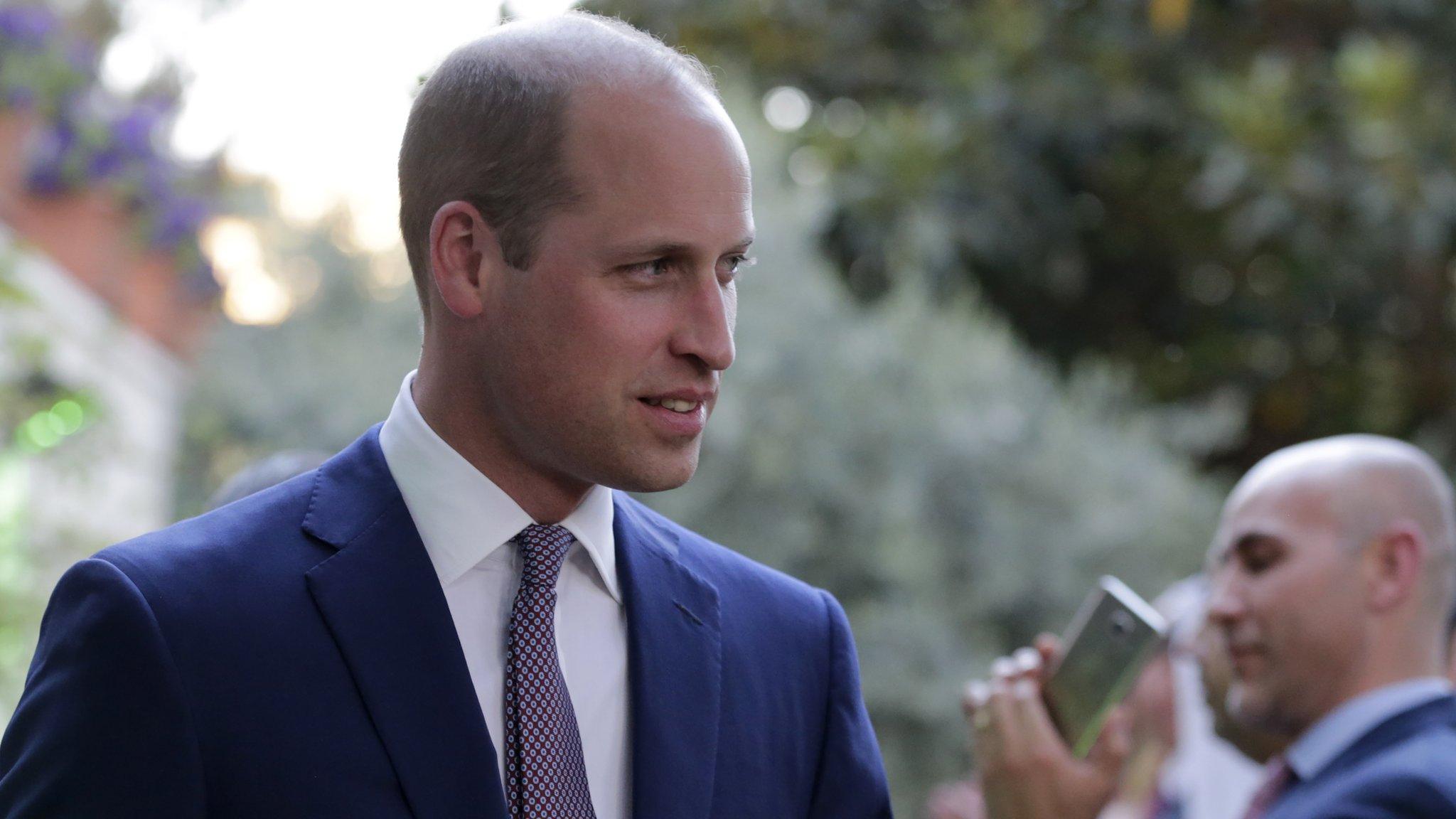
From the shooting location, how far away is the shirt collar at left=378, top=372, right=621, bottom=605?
Result: 5.24ft

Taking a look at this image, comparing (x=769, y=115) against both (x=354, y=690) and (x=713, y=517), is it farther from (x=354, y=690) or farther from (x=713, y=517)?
(x=354, y=690)

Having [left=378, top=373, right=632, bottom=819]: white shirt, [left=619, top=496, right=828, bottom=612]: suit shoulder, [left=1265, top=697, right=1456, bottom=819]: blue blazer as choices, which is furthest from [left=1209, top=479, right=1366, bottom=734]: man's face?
[left=378, top=373, right=632, bottom=819]: white shirt

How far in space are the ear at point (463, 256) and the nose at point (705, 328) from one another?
20cm

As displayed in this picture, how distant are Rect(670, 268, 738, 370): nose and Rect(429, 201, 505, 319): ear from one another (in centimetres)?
20

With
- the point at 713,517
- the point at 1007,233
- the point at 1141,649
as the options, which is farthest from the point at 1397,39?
the point at 1141,649

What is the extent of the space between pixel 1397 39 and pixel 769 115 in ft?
7.48

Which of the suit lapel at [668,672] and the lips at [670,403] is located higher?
the lips at [670,403]

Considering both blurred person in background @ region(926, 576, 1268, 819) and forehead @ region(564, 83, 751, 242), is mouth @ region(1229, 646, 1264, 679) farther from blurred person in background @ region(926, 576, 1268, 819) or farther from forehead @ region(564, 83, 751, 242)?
forehead @ region(564, 83, 751, 242)

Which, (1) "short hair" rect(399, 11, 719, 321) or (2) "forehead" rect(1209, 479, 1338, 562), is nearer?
(1) "short hair" rect(399, 11, 719, 321)

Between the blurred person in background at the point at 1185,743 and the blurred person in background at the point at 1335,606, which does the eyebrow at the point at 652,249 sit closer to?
the blurred person in background at the point at 1335,606

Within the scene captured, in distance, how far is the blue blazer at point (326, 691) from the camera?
137 centimetres

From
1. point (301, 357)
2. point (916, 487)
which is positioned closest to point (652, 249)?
point (916, 487)

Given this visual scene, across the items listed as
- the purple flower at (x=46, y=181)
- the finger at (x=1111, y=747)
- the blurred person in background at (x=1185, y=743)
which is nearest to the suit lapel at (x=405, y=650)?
the finger at (x=1111, y=747)

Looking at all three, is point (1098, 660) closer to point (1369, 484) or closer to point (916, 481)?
point (1369, 484)
